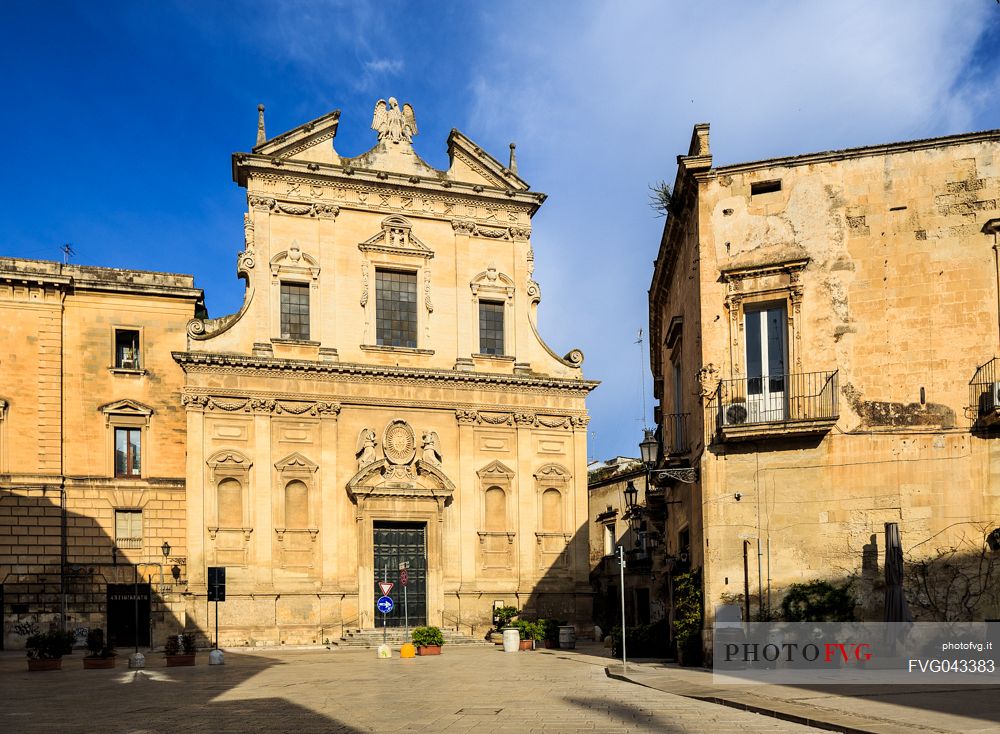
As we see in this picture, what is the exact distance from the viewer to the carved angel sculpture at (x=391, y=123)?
41500 millimetres

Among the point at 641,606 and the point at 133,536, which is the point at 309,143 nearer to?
the point at 133,536

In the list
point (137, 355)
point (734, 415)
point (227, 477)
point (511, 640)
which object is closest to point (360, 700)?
point (734, 415)

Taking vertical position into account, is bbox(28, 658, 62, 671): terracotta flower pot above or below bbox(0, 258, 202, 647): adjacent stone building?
below

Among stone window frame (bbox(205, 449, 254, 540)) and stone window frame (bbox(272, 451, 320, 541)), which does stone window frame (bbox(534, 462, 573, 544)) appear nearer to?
stone window frame (bbox(272, 451, 320, 541))

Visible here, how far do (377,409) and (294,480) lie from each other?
3.91 metres

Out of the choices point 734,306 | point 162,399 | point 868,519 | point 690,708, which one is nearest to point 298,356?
point 162,399

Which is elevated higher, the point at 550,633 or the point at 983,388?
the point at 983,388

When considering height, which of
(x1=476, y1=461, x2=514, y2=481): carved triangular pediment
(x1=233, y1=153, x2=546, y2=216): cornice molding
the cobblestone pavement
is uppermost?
(x1=233, y1=153, x2=546, y2=216): cornice molding

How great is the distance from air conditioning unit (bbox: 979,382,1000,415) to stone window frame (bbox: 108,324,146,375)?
30.8m

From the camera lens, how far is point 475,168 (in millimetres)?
42312

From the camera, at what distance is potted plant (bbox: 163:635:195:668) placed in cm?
2816

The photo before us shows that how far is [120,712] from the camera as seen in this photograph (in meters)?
16.6

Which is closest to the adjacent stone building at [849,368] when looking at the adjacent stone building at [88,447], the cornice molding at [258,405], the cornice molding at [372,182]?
the cornice molding at [258,405]

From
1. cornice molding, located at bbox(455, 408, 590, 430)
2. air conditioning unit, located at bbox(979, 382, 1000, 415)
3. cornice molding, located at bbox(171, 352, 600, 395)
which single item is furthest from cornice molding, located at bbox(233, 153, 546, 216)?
air conditioning unit, located at bbox(979, 382, 1000, 415)
